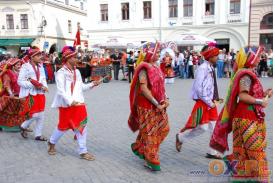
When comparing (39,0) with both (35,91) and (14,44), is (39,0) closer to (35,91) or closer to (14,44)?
(14,44)

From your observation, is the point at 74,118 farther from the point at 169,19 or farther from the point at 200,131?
the point at 169,19

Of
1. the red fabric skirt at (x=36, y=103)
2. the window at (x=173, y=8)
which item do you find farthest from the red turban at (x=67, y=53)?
the window at (x=173, y=8)

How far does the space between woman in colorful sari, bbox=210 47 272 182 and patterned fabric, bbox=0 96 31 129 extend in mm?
4962

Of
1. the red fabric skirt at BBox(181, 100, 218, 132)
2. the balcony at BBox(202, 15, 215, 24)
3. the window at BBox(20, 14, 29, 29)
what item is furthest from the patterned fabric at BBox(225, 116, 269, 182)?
the window at BBox(20, 14, 29, 29)

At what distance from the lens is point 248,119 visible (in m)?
4.04

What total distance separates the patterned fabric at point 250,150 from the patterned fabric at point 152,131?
1185 millimetres

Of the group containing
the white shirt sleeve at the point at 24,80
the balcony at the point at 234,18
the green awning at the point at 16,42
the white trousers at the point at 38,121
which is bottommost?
the white trousers at the point at 38,121

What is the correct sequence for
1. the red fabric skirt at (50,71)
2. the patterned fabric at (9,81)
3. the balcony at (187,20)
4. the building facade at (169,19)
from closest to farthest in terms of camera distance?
the patterned fabric at (9,81) < the red fabric skirt at (50,71) < the building facade at (169,19) < the balcony at (187,20)

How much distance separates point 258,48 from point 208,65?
4.92 feet

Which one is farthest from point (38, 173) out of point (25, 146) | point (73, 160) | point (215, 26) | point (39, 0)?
point (39, 0)

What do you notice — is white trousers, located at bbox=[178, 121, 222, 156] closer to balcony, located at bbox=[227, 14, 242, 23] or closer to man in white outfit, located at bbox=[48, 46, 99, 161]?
man in white outfit, located at bbox=[48, 46, 99, 161]

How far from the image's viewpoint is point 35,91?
6832 millimetres

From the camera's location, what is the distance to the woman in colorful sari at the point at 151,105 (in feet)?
16.1

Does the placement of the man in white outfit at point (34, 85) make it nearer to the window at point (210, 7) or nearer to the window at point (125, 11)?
the window at point (210, 7)
